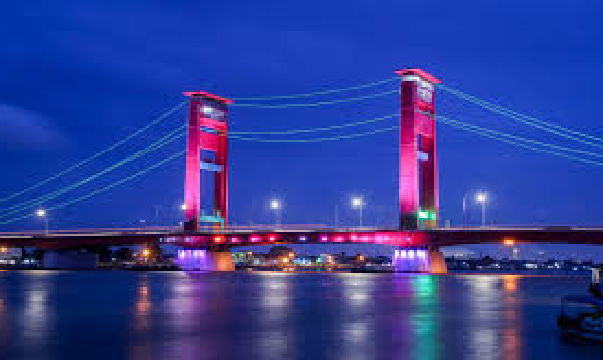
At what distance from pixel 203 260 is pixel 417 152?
110ft

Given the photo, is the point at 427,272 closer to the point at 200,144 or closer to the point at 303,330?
the point at 200,144

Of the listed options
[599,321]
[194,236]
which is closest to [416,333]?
[599,321]

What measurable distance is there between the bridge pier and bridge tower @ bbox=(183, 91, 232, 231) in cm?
2652

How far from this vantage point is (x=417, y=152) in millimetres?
81188

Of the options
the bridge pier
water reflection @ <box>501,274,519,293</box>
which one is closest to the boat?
water reflection @ <box>501,274,519,293</box>

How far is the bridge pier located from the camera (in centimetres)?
8175

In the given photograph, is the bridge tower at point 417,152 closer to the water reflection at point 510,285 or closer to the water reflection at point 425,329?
the water reflection at point 510,285

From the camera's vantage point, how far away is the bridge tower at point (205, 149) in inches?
3780

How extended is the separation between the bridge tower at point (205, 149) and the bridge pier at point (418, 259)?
26.5 meters

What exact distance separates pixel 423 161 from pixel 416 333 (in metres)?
69.3

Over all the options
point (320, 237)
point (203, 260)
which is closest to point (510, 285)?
point (320, 237)

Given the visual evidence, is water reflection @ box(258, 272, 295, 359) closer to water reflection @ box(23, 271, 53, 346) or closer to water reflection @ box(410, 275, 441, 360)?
water reflection @ box(410, 275, 441, 360)

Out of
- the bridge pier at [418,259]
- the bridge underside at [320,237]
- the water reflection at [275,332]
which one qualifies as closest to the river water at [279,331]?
the water reflection at [275,332]

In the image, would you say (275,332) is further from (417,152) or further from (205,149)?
(205,149)
